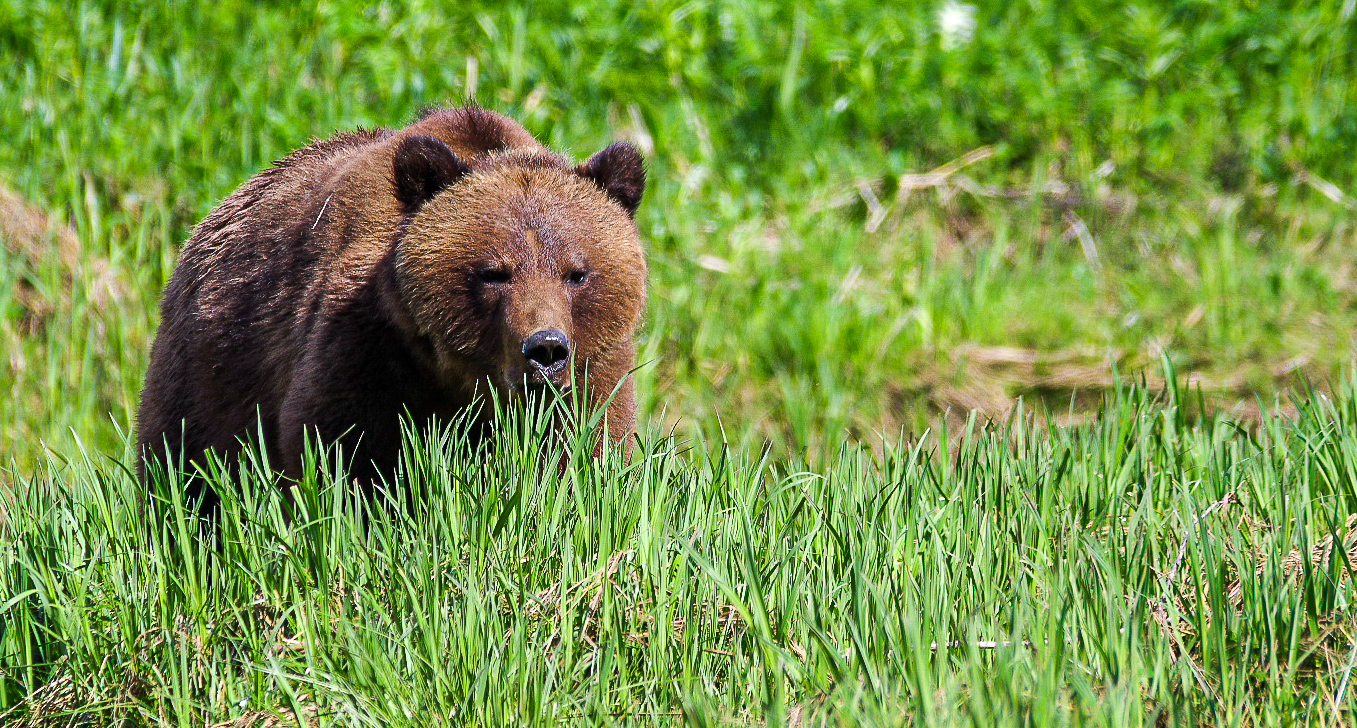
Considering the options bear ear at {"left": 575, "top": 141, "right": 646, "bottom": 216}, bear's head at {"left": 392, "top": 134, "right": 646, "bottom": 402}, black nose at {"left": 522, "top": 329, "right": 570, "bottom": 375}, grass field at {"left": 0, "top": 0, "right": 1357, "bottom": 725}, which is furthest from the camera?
bear ear at {"left": 575, "top": 141, "right": 646, "bottom": 216}

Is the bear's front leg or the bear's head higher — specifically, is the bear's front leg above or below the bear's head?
below

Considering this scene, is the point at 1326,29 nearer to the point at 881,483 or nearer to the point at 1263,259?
the point at 1263,259

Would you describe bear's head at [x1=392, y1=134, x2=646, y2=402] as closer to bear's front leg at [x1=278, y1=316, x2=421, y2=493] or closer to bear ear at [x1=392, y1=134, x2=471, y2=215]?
bear ear at [x1=392, y1=134, x2=471, y2=215]

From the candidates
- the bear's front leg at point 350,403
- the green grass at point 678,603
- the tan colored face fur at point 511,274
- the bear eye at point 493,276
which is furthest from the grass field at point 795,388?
the bear eye at point 493,276

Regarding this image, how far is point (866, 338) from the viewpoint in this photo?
21.5 feet

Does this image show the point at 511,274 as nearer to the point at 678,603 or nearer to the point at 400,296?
the point at 400,296

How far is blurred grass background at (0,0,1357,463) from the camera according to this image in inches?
245

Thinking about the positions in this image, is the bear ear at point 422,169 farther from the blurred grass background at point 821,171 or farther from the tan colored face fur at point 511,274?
the blurred grass background at point 821,171

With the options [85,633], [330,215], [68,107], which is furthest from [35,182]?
[85,633]

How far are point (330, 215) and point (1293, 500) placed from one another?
279 centimetres

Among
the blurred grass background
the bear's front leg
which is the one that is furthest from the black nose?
the blurred grass background

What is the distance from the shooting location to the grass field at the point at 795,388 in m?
2.76

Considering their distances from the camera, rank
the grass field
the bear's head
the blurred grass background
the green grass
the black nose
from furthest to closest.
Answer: the blurred grass background < the bear's head < the black nose < the grass field < the green grass

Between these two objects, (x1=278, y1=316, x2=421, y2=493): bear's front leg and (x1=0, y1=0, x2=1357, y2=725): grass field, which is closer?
(x1=0, y1=0, x2=1357, y2=725): grass field
